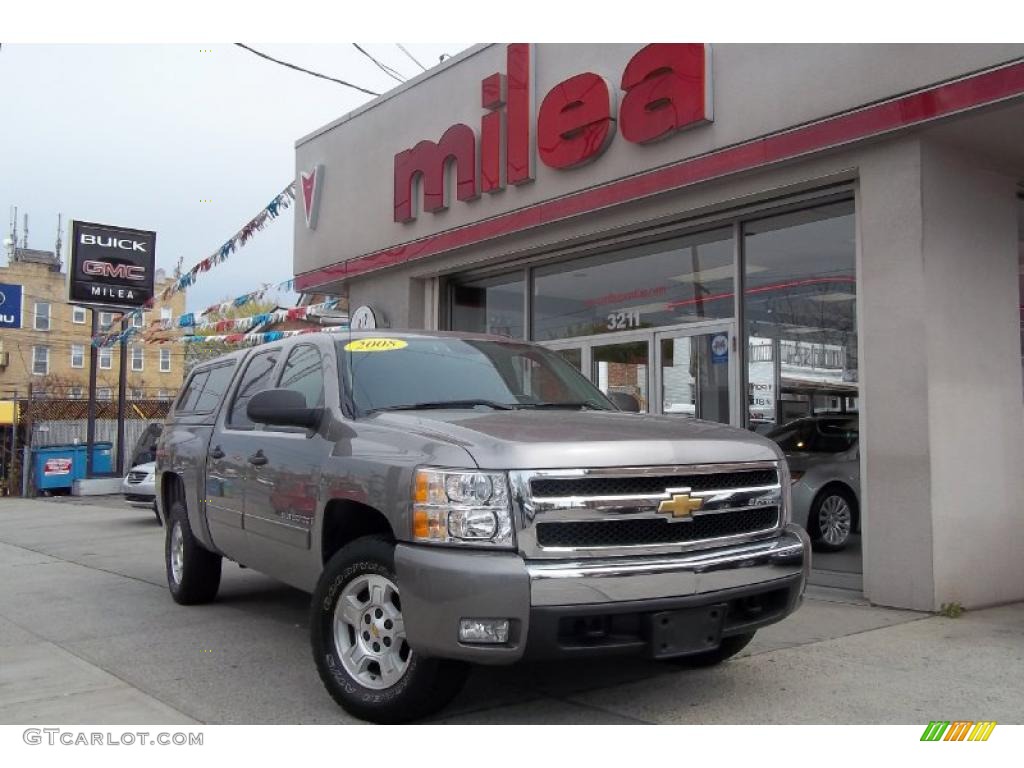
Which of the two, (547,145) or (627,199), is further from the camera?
(547,145)

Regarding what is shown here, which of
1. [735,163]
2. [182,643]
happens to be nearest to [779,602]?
[182,643]

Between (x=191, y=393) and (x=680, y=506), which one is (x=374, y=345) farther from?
(x=191, y=393)

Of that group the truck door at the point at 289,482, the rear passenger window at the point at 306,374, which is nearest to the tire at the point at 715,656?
the truck door at the point at 289,482

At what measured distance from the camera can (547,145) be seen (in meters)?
9.77

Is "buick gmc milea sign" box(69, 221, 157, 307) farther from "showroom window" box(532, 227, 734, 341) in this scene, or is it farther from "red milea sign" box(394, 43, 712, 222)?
"showroom window" box(532, 227, 734, 341)

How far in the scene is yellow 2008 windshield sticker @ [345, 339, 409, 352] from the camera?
542cm

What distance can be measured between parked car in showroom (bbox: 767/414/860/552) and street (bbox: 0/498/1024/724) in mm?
1393

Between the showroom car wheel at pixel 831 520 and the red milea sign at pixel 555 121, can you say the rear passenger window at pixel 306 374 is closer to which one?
the red milea sign at pixel 555 121

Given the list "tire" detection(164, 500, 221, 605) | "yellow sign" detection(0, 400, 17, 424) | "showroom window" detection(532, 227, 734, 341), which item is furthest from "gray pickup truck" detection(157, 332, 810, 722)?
"yellow sign" detection(0, 400, 17, 424)

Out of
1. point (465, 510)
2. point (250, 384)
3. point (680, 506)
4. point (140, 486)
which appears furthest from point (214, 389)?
point (140, 486)

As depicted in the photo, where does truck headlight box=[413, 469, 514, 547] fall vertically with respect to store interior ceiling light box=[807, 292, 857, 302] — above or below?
below

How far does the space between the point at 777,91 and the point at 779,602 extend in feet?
15.8

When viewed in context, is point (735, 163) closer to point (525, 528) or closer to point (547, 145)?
point (547, 145)

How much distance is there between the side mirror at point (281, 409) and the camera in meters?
4.86
